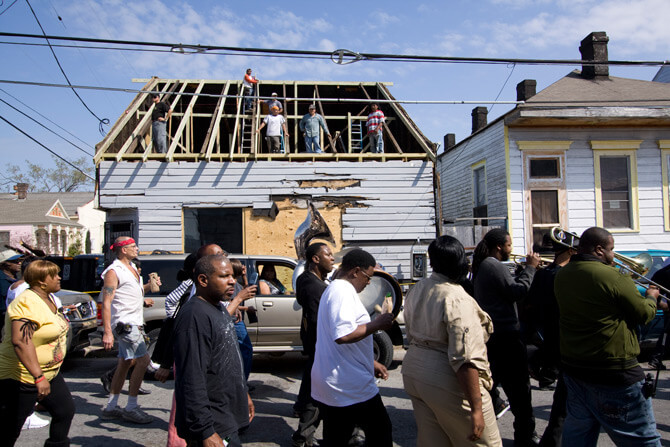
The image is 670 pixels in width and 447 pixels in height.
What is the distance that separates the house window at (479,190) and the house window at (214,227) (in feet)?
23.7

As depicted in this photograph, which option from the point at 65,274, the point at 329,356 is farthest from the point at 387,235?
the point at 329,356

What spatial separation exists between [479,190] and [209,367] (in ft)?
46.1

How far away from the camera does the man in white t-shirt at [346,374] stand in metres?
3.07

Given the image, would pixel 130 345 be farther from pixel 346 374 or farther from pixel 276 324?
pixel 346 374

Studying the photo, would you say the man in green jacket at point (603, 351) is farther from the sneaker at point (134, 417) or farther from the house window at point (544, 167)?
the house window at point (544, 167)

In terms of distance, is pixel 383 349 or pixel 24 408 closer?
pixel 24 408

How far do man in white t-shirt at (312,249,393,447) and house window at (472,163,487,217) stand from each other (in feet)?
40.9

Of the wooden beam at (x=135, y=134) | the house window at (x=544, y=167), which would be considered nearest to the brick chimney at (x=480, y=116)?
the house window at (x=544, y=167)

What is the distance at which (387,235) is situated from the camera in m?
13.1

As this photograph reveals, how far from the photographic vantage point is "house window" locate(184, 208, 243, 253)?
42.1 ft

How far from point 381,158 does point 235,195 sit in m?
3.92

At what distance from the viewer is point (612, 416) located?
3154 mm

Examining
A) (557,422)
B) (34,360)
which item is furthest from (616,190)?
(34,360)

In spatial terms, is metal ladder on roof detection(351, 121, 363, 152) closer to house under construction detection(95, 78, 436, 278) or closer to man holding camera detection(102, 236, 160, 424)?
house under construction detection(95, 78, 436, 278)
